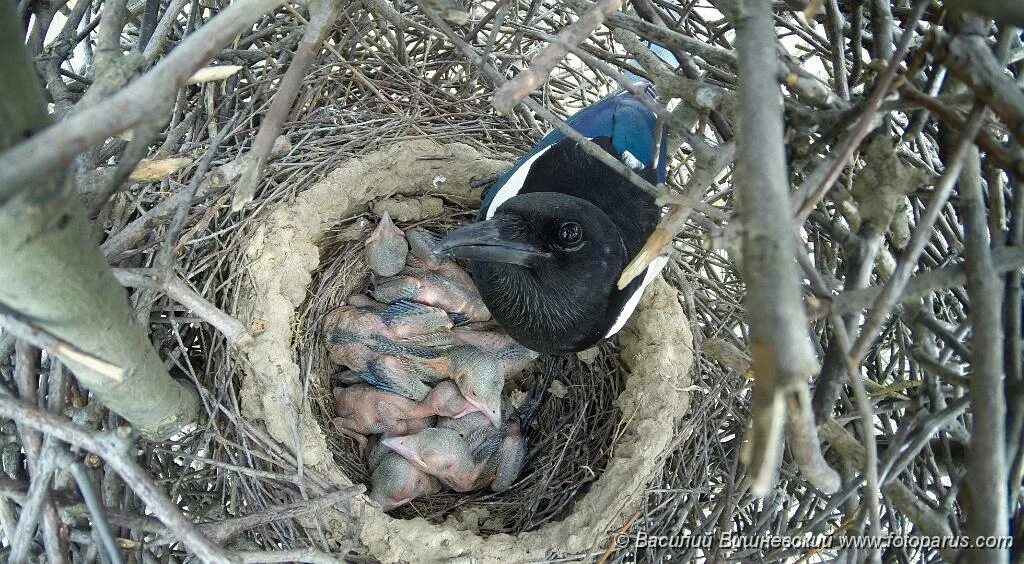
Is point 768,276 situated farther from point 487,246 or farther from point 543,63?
point 487,246

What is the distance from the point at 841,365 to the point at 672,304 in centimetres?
80

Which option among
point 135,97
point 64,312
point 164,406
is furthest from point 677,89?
point 164,406

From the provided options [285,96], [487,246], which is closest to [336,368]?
[487,246]

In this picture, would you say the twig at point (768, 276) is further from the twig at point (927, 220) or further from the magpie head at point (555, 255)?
the magpie head at point (555, 255)

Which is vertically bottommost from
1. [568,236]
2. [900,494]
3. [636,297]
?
[636,297]

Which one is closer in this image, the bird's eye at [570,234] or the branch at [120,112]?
the branch at [120,112]

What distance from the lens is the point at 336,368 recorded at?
182 cm

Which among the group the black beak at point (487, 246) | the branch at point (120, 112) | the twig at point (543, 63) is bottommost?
the black beak at point (487, 246)

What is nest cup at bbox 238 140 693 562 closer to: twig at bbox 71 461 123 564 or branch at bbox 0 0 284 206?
twig at bbox 71 461 123 564

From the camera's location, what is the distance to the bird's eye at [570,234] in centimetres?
139

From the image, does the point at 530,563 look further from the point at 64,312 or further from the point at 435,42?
the point at 435,42
